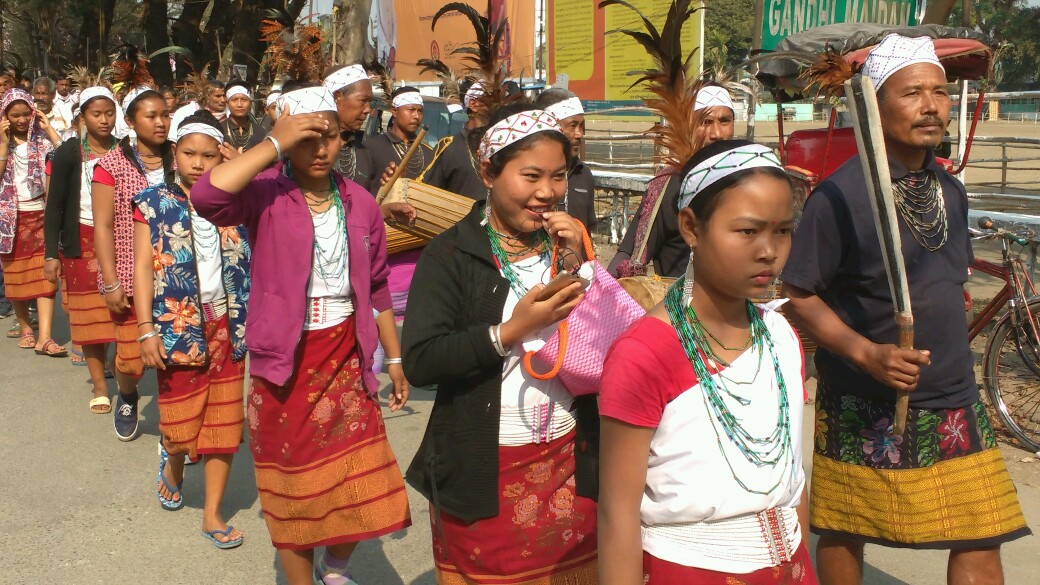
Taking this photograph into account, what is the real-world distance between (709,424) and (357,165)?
209 inches

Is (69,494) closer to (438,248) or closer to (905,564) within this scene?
(438,248)

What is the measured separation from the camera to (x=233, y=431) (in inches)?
201

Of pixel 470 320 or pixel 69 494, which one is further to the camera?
pixel 69 494

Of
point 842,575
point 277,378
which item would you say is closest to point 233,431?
point 277,378

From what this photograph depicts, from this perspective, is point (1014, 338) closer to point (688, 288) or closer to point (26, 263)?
point (688, 288)

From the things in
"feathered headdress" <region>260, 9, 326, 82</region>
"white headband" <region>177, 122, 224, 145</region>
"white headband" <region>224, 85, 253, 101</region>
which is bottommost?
"white headband" <region>177, 122, 224, 145</region>

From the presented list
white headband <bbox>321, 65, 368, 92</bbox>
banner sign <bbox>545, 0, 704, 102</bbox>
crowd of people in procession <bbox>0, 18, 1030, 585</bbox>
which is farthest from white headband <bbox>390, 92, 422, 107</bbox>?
banner sign <bbox>545, 0, 704, 102</bbox>

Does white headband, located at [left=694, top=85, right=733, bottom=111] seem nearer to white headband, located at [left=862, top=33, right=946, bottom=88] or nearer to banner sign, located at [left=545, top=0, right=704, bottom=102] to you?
white headband, located at [left=862, top=33, right=946, bottom=88]

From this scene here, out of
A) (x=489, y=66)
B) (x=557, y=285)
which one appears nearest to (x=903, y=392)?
(x=557, y=285)

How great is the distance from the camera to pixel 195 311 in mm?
4984

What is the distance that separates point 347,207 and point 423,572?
1.68 metres

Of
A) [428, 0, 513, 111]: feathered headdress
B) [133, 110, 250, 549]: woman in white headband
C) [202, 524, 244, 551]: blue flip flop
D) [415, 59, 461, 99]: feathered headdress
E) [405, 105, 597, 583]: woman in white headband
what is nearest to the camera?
[405, 105, 597, 583]: woman in white headband

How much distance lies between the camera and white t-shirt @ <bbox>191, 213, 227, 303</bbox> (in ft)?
16.2

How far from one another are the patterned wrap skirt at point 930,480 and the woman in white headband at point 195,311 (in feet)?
9.59
